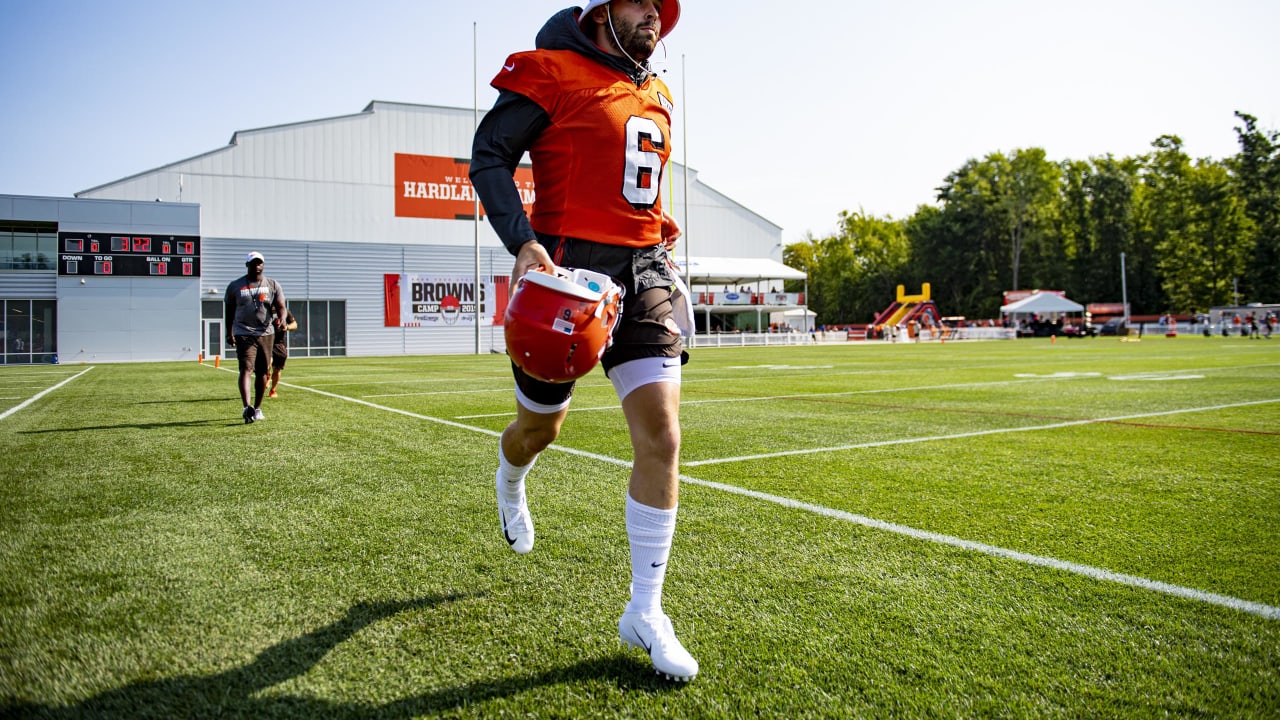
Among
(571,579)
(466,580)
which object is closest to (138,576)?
(466,580)

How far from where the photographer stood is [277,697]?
213 cm

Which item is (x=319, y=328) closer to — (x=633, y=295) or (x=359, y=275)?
(x=359, y=275)

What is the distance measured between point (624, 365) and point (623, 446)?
392cm

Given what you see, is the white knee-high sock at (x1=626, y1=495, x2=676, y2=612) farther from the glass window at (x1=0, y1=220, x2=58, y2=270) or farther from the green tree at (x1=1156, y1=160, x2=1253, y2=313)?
the green tree at (x1=1156, y1=160, x2=1253, y2=313)

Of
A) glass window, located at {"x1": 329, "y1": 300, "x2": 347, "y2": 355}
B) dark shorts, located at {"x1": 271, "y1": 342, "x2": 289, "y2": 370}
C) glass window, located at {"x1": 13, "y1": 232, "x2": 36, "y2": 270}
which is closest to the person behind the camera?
dark shorts, located at {"x1": 271, "y1": 342, "x2": 289, "y2": 370}

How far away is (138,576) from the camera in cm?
316

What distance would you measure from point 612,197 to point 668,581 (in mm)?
1484

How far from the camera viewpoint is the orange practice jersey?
266 centimetres

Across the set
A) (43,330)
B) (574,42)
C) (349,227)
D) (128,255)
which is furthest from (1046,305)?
(574,42)

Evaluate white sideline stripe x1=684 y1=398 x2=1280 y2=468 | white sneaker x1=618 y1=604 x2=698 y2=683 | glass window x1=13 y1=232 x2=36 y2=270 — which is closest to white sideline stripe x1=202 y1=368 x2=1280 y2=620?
white sideline stripe x1=684 y1=398 x2=1280 y2=468

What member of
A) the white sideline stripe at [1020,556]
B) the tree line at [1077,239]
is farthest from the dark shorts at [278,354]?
the tree line at [1077,239]

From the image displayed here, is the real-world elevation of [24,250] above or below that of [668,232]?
above

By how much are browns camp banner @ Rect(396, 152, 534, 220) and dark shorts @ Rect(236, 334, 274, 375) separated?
38.0 m

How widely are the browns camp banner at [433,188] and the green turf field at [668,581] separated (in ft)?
137
